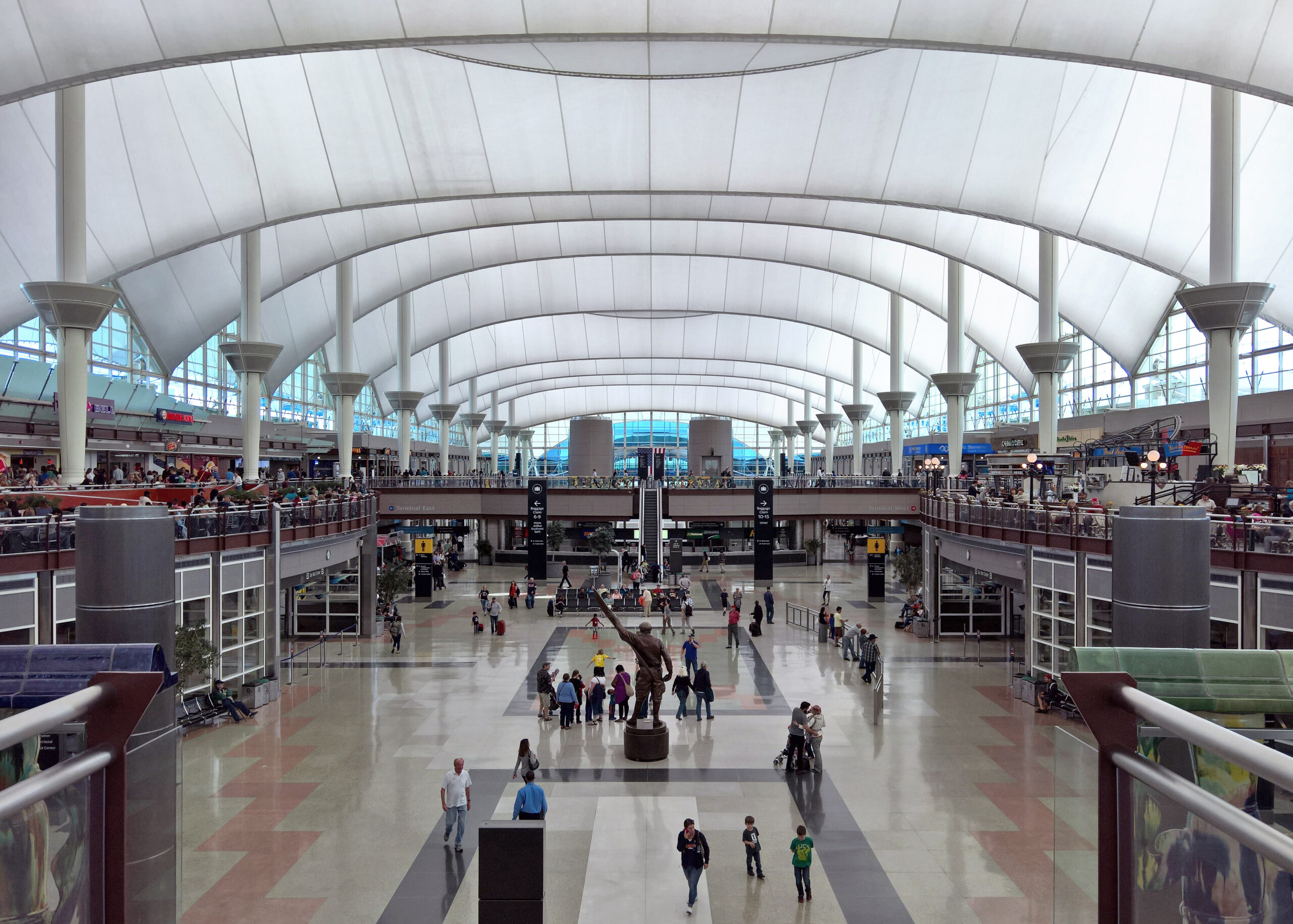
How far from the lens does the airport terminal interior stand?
323cm

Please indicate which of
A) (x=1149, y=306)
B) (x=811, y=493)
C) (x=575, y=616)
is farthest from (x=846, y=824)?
(x=1149, y=306)

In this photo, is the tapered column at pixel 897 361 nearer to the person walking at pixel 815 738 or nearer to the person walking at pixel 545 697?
the person walking at pixel 545 697

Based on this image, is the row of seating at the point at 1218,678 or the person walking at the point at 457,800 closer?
the row of seating at the point at 1218,678

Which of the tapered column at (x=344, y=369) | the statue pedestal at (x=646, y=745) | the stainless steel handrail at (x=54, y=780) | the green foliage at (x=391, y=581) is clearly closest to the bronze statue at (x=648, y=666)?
the statue pedestal at (x=646, y=745)

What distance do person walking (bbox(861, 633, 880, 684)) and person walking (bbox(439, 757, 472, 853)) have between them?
1285cm

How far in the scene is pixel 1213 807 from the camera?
228 centimetres

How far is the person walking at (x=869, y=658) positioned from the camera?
22922 mm

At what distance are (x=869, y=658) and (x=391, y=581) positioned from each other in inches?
716

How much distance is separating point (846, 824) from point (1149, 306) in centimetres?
3737

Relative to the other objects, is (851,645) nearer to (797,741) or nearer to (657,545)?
(797,741)

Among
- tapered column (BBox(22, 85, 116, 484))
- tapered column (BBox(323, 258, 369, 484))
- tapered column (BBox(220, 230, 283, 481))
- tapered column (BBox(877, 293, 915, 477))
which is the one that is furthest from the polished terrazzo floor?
tapered column (BBox(877, 293, 915, 477))

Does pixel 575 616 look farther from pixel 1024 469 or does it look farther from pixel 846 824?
pixel 846 824

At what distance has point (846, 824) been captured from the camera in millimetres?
13477

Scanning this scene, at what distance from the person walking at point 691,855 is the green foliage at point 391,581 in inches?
955
